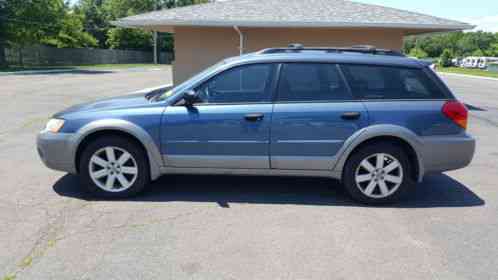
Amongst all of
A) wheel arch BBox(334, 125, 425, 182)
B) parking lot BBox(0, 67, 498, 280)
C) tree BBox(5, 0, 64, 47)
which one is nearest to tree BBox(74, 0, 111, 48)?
tree BBox(5, 0, 64, 47)

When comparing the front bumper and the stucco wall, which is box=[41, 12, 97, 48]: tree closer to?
the stucco wall

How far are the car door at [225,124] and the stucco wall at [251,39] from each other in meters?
8.64

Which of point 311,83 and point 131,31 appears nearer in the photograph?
point 311,83

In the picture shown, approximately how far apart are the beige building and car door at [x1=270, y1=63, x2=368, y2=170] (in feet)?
25.6

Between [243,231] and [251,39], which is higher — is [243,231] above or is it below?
below

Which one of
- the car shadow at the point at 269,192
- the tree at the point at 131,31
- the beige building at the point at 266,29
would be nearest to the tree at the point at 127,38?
the tree at the point at 131,31

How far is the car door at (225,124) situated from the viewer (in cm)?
406

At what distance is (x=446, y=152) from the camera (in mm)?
4121

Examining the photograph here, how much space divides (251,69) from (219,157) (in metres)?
1.06

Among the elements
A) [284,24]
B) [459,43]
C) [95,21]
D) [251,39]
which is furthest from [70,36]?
[459,43]

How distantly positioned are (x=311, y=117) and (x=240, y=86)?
34.4 inches

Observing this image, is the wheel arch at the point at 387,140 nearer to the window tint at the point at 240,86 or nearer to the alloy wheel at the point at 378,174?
the alloy wheel at the point at 378,174

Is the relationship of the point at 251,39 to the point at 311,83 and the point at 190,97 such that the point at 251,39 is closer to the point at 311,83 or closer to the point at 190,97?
the point at 311,83

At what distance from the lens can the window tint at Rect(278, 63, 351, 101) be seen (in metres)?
4.12
